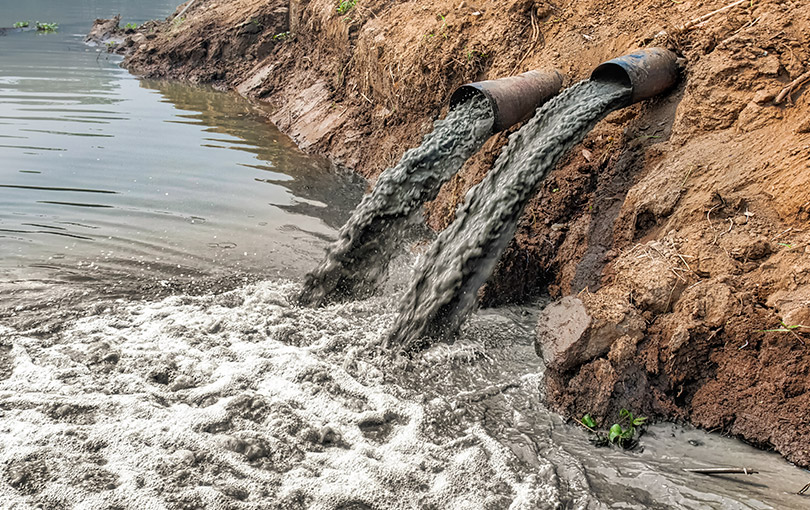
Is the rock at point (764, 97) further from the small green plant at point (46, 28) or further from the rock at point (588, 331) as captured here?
the small green plant at point (46, 28)

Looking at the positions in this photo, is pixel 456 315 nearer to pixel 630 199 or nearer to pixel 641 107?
pixel 630 199

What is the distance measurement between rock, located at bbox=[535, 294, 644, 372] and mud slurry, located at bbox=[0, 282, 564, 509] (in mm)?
311

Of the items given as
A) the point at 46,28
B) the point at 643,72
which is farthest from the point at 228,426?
the point at 46,28

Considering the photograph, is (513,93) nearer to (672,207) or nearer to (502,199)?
(502,199)

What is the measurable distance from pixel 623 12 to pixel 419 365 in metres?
3.58

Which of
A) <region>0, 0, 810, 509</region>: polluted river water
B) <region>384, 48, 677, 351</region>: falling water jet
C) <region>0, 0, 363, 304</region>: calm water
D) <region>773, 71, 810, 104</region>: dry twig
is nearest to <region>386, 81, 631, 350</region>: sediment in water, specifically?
<region>384, 48, 677, 351</region>: falling water jet

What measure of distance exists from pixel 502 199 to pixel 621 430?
1656mm

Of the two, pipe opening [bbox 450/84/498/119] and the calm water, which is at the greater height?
pipe opening [bbox 450/84/498/119]

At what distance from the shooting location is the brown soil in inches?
136

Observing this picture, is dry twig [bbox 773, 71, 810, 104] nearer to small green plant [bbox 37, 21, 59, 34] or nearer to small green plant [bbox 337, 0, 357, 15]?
small green plant [bbox 337, 0, 357, 15]

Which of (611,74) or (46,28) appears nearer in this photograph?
(611,74)

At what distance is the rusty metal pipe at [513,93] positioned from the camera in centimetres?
474

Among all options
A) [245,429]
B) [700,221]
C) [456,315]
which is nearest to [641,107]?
[700,221]

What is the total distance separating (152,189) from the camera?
22.6 ft
